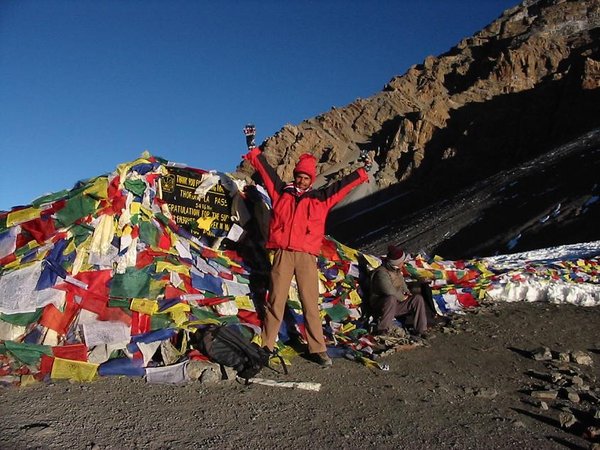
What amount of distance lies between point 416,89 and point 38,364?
12058 centimetres

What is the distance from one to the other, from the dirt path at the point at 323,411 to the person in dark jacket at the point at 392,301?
3.50 feet

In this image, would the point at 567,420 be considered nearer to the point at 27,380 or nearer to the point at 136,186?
the point at 27,380

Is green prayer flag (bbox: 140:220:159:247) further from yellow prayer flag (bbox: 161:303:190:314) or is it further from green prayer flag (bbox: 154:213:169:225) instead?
yellow prayer flag (bbox: 161:303:190:314)

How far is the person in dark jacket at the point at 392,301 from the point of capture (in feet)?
22.2

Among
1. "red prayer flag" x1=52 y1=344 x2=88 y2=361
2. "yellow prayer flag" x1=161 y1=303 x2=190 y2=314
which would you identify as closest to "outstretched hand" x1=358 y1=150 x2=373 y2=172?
"yellow prayer flag" x1=161 y1=303 x2=190 y2=314

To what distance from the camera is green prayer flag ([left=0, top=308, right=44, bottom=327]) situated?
16.6ft

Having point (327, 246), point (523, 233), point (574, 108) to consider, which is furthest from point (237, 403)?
point (574, 108)

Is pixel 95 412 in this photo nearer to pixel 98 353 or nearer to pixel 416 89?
pixel 98 353

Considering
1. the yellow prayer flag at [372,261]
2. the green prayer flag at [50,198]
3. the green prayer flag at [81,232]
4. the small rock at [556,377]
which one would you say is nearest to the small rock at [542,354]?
the small rock at [556,377]

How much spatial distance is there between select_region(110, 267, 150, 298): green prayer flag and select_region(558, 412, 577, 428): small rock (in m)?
4.11

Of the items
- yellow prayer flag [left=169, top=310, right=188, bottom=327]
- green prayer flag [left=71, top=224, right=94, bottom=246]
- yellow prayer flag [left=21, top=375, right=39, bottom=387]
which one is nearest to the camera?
yellow prayer flag [left=21, top=375, right=39, bottom=387]

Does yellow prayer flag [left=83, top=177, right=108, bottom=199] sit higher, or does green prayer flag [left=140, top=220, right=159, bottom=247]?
→ yellow prayer flag [left=83, top=177, right=108, bottom=199]

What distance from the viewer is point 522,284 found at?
340 inches

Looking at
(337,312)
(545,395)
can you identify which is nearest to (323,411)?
(545,395)
